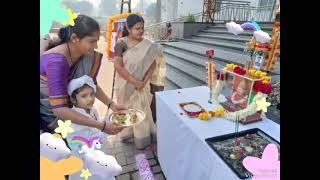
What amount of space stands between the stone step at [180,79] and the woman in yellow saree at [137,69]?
4.58ft

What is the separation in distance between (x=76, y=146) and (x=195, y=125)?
0.75m

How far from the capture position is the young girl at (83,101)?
25.5 inches

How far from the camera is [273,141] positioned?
3.48 feet

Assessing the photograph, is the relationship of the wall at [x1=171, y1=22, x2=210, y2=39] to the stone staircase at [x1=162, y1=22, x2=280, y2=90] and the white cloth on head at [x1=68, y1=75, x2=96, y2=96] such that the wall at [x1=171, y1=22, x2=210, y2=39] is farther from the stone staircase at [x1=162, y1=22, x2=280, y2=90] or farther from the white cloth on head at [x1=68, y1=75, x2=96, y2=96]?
the white cloth on head at [x1=68, y1=75, x2=96, y2=96]

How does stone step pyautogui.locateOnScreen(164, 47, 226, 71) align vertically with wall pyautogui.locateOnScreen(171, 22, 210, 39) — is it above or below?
below

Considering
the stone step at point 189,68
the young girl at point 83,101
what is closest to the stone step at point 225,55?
the stone step at point 189,68

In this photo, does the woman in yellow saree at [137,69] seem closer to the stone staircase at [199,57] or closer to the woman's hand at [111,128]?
the woman's hand at [111,128]

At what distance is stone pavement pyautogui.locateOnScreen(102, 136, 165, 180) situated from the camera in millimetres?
1895

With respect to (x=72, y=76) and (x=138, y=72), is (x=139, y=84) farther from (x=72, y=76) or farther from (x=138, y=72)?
(x=72, y=76)

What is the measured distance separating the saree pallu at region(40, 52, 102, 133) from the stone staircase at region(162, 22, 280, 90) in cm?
255

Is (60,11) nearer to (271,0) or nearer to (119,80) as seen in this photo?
(119,80)

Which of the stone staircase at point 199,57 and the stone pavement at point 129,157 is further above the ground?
the stone staircase at point 199,57

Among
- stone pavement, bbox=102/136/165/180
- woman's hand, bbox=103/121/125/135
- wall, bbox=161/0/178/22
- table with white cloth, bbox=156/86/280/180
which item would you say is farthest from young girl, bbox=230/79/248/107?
stone pavement, bbox=102/136/165/180
